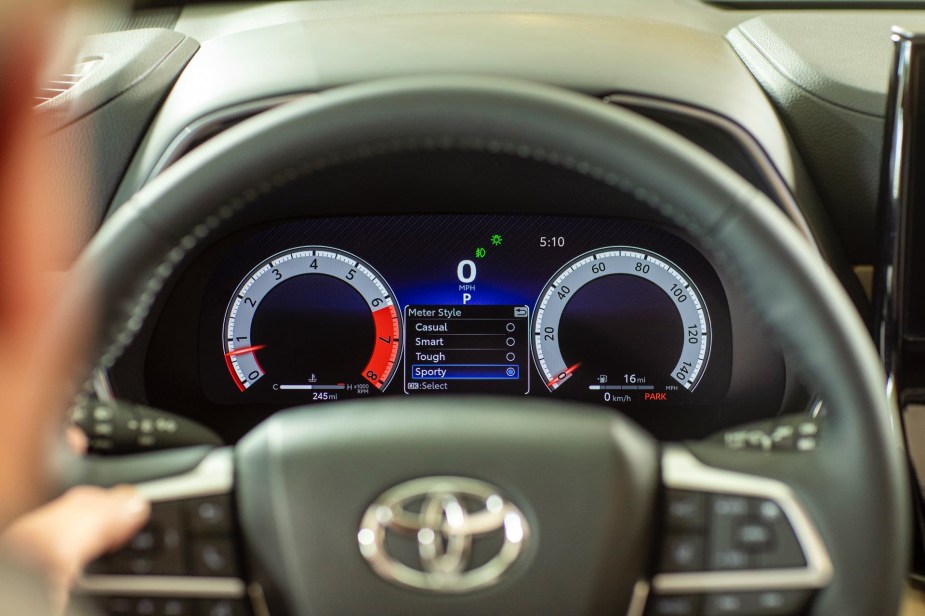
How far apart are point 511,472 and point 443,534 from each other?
7 cm

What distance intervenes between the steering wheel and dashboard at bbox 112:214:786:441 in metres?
0.83

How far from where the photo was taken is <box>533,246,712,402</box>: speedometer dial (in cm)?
169

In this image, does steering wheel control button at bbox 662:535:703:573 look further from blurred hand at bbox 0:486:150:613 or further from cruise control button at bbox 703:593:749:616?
blurred hand at bbox 0:486:150:613

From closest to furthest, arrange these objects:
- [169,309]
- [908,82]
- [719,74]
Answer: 1. [908,82]
2. [719,74]
3. [169,309]

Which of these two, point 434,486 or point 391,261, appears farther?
point 391,261

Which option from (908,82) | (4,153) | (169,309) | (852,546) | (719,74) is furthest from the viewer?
(169,309)

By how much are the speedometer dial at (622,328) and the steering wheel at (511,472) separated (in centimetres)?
83

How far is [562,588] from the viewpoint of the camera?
2.72 ft

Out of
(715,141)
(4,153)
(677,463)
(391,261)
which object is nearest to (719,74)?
(715,141)

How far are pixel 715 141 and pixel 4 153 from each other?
1.13 m

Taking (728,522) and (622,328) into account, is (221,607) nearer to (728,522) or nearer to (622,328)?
(728,522)

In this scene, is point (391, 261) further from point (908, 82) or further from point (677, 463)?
point (677, 463)

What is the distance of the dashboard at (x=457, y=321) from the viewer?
1.68m

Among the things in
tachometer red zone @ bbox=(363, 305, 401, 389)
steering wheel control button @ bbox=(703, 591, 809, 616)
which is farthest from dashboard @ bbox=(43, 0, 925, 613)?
steering wheel control button @ bbox=(703, 591, 809, 616)
